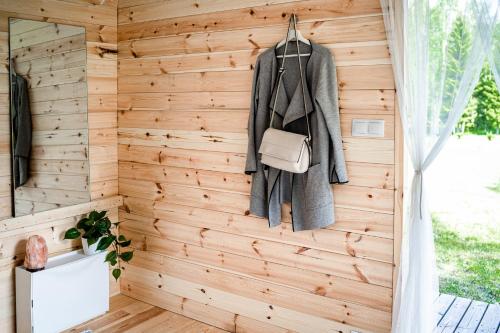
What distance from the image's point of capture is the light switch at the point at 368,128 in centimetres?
254

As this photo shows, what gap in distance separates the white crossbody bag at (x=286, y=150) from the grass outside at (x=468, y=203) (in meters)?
2.01

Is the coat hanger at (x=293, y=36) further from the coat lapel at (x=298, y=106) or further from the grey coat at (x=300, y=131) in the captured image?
the coat lapel at (x=298, y=106)

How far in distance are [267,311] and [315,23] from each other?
5.45 feet

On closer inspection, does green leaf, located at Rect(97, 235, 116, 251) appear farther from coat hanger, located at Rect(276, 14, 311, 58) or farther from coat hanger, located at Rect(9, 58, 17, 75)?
coat hanger, located at Rect(276, 14, 311, 58)

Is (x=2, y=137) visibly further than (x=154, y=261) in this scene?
No

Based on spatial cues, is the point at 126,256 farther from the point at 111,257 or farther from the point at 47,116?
the point at 47,116

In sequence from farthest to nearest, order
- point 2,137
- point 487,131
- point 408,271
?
1. point 487,131
2. point 2,137
3. point 408,271

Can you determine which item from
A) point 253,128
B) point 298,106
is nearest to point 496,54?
point 298,106

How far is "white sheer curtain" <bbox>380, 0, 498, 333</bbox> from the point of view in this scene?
225cm

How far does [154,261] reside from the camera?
3564 millimetres

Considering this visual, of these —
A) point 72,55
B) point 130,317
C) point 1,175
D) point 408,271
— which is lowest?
point 130,317

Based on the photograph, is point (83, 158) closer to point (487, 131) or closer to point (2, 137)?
point (2, 137)

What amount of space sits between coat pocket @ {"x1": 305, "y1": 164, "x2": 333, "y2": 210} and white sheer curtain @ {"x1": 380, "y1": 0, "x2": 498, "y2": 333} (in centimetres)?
42

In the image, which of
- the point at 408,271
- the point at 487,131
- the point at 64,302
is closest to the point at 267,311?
the point at 408,271
